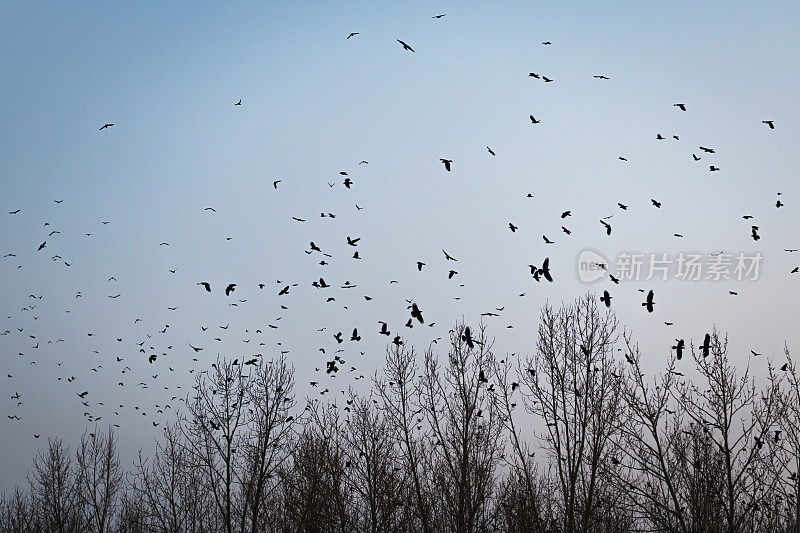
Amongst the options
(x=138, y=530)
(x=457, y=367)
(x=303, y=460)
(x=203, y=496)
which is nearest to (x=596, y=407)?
(x=457, y=367)

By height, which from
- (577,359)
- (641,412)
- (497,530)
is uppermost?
(577,359)

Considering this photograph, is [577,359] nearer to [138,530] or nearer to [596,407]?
[596,407]

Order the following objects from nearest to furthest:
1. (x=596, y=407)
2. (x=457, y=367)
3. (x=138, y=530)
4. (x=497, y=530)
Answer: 1. (x=596, y=407)
2. (x=457, y=367)
3. (x=497, y=530)
4. (x=138, y=530)

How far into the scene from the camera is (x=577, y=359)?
24000 millimetres

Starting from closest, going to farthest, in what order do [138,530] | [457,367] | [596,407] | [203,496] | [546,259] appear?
[546,259] → [596,407] → [457,367] → [203,496] → [138,530]

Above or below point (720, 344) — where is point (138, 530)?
below

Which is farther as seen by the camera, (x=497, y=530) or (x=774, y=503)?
(x=497, y=530)

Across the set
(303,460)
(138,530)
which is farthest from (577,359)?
(138,530)

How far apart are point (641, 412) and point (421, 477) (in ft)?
31.2

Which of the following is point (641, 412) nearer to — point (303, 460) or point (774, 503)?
point (774, 503)

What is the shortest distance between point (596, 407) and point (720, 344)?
5248mm

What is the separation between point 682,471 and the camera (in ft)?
76.4

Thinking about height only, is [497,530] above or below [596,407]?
below

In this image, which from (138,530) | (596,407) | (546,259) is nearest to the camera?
(546,259)
